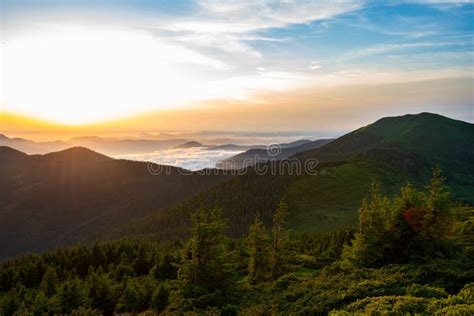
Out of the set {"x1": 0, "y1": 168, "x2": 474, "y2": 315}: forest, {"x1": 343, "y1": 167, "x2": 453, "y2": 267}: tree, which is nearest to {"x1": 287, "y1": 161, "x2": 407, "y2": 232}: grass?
{"x1": 0, "y1": 168, "x2": 474, "y2": 315}: forest

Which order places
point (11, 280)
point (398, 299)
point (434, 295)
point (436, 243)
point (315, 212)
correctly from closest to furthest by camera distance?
1. point (398, 299)
2. point (434, 295)
3. point (436, 243)
4. point (11, 280)
5. point (315, 212)

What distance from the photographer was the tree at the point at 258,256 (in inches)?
1602

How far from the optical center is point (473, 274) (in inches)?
935

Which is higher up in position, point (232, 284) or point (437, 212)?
point (437, 212)

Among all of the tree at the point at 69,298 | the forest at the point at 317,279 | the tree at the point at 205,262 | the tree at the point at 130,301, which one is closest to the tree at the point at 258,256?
the forest at the point at 317,279

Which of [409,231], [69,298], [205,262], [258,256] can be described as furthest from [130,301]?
[409,231]

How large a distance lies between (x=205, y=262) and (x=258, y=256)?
12.9m

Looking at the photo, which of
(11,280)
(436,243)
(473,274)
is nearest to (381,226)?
(436,243)

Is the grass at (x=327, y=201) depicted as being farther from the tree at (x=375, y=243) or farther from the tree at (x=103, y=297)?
the tree at (x=103, y=297)

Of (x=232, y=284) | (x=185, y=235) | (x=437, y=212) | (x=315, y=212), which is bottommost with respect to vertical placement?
(x=185, y=235)

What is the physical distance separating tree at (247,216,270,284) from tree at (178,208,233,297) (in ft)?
34.8

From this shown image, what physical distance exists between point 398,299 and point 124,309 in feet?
74.4

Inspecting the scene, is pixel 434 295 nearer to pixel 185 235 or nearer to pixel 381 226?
pixel 381 226

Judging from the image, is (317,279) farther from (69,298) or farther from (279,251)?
(69,298)
